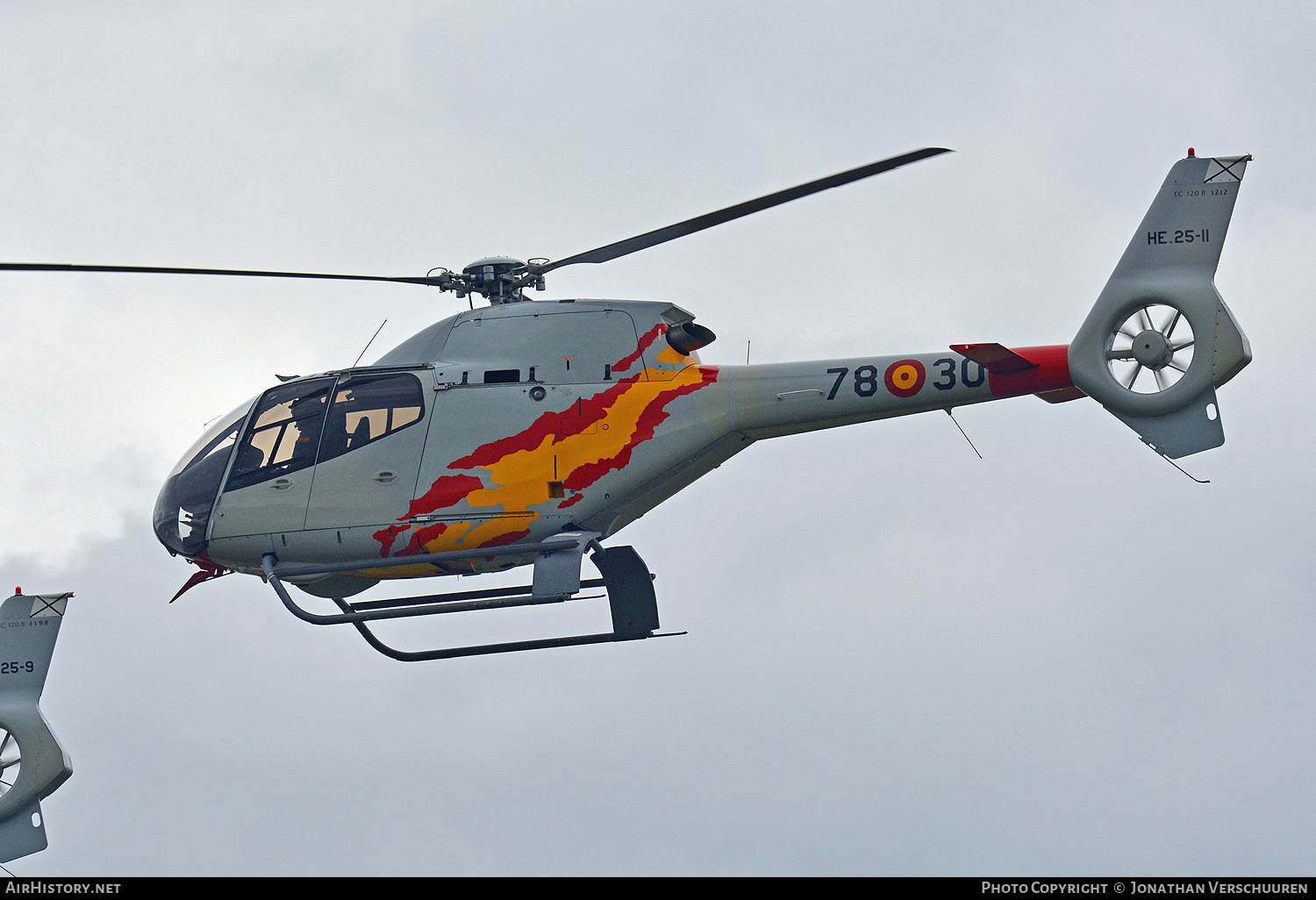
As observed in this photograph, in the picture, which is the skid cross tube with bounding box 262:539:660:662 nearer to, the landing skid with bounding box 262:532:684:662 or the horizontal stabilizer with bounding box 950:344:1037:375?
the landing skid with bounding box 262:532:684:662

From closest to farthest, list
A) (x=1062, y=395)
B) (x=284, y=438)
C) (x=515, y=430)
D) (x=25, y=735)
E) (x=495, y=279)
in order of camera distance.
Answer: (x=1062, y=395) → (x=515, y=430) → (x=284, y=438) → (x=495, y=279) → (x=25, y=735)

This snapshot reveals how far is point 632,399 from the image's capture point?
68.7 feet

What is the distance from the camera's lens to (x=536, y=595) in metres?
20.3

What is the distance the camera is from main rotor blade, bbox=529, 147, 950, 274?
18297 mm

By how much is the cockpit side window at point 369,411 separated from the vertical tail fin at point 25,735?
8780mm

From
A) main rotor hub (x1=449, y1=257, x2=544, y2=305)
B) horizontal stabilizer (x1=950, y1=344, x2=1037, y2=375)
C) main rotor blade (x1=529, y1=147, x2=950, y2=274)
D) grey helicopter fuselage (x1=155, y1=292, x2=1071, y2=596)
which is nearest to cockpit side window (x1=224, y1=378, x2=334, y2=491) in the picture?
grey helicopter fuselage (x1=155, y1=292, x2=1071, y2=596)

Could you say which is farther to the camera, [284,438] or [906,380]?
[284,438]

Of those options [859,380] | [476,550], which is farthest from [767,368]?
[476,550]

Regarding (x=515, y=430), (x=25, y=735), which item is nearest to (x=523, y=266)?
(x=515, y=430)

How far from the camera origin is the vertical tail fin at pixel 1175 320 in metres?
19.5

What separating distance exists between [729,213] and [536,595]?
15.9ft

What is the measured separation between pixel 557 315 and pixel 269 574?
465 cm

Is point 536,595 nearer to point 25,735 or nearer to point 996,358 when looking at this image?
point 996,358

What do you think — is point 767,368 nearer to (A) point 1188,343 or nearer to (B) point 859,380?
(B) point 859,380
